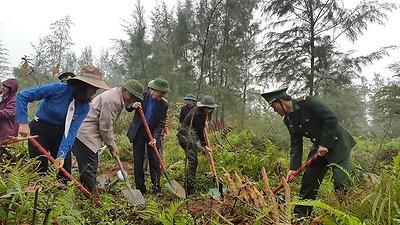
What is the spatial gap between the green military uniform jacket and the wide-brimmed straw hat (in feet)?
6.77

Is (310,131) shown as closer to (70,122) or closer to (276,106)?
(276,106)

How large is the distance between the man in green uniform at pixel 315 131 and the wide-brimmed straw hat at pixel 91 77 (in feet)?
5.51

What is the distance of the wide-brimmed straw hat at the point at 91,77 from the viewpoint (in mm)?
3414

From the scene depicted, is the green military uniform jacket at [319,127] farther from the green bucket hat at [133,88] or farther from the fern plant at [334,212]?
the fern plant at [334,212]

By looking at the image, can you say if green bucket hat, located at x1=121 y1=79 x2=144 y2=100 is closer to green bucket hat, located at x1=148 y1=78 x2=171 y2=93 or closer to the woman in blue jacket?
the woman in blue jacket

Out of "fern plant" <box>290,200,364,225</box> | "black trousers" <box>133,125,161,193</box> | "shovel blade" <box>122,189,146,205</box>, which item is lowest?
"shovel blade" <box>122,189,146,205</box>

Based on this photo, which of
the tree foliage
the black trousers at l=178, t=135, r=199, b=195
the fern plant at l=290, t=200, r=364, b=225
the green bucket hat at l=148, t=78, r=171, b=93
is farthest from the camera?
the tree foliage

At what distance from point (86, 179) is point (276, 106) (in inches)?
87.1

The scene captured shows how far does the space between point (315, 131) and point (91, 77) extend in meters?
2.45

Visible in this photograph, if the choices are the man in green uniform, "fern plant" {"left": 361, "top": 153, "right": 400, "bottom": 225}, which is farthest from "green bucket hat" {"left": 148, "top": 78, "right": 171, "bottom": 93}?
"fern plant" {"left": 361, "top": 153, "right": 400, "bottom": 225}

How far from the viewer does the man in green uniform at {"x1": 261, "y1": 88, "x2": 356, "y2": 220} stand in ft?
12.1

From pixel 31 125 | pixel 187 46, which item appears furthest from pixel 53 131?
pixel 187 46

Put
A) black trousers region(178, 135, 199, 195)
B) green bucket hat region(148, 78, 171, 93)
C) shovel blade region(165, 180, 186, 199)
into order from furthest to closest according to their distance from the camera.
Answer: black trousers region(178, 135, 199, 195) → green bucket hat region(148, 78, 171, 93) → shovel blade region(165, 180, 186, 199)

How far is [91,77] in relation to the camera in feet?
11.5
